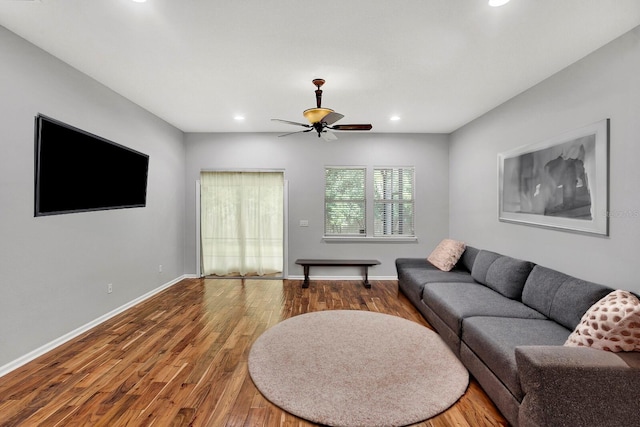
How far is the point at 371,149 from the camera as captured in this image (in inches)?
223

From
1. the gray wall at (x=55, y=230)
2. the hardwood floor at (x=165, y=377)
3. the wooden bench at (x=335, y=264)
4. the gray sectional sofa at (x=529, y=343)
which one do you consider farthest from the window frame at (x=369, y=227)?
the gray wall at (x=55, y=230)

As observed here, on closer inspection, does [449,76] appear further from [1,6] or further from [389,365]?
[1,6]

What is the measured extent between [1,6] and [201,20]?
54.0 inches

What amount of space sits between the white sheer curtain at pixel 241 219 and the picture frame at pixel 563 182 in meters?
3.67

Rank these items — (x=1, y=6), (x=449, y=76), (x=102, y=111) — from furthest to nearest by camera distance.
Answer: (x=102, y=111)
(x=449, y=76)
(x=1, y=6)

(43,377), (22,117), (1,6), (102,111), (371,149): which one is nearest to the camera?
(1,6)

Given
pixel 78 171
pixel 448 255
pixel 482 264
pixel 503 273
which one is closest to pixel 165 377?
pixel 78 171

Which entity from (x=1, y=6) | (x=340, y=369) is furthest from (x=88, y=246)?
(x=340, y=369)

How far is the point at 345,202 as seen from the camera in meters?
5.72

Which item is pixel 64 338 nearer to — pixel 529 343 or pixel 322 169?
pixel 529 343

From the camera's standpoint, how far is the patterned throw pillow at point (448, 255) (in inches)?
178

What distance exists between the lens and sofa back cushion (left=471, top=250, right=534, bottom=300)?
3.17 m

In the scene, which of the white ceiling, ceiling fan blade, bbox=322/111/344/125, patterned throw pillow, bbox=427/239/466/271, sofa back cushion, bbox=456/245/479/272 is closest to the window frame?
patterned throw pillow, bbox=427/239/466/271

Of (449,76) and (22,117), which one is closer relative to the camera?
(22,117)
